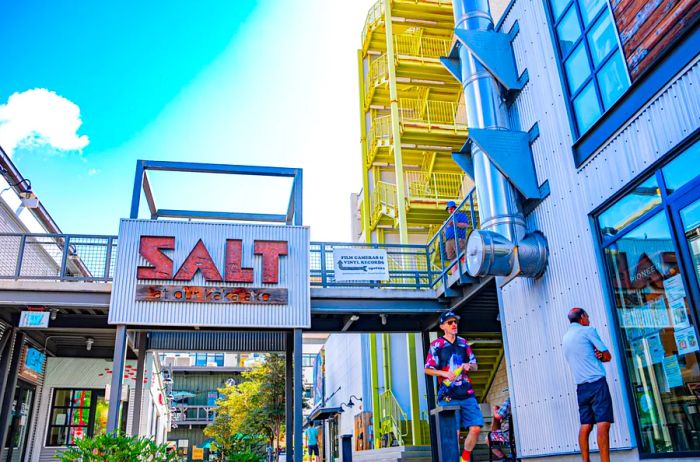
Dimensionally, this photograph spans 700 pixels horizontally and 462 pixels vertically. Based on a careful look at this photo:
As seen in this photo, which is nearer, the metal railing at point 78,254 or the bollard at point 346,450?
the metal railing at point 78,254

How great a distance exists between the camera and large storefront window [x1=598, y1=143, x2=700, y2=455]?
619cm

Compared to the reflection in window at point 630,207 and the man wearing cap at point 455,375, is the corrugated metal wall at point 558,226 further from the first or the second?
the man wearing cap at point 455,375

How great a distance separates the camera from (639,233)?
7191 millimetres

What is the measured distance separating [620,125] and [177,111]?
1586 cm

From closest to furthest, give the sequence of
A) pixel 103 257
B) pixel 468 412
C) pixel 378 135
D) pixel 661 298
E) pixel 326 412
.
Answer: pixel 661 298, pixel 468 412, pixel 103 257, pixel 378 135, pixel 326 412

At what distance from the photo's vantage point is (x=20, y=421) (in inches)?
647

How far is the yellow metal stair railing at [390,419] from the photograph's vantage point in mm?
18500

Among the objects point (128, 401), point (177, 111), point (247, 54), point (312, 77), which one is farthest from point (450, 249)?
point (128, 401)

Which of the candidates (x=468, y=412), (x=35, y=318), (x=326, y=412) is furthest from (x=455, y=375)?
(x=326, y=412)

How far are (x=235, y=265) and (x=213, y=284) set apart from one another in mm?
608

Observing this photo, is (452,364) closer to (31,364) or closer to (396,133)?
(31,364)

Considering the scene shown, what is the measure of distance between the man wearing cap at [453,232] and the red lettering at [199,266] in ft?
16.0

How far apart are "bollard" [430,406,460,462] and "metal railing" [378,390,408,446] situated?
12.6 metres

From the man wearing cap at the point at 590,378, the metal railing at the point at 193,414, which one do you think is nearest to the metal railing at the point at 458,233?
the man wearing cap at the point at 590,378
